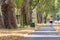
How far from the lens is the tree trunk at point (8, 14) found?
2661cm

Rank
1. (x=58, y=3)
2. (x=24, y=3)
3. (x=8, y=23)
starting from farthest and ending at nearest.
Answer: (x=58, y=3) → (x=24, y=3) → (x=8, y=23)

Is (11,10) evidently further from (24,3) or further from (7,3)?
(24,3)

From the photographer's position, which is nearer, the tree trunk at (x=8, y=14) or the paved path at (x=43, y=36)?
the paved path at (x=43, y=36)

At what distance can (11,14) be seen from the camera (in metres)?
26.9

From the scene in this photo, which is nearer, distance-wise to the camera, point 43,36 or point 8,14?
point 43,36

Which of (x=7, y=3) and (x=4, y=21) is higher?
(x=7, y=3)

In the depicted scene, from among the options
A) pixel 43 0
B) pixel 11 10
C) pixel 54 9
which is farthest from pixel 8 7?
pixel 54 9

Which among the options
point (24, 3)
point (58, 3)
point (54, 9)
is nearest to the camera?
point (24, 3)

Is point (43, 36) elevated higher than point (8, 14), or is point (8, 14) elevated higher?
point (8, 14)

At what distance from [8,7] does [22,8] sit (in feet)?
36.5

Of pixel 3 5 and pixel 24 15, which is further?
pixel 24 15

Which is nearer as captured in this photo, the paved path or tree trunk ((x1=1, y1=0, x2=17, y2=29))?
the paved path

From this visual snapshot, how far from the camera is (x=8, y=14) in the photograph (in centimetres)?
2691

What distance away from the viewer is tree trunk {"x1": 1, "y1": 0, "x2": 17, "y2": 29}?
2661cm
